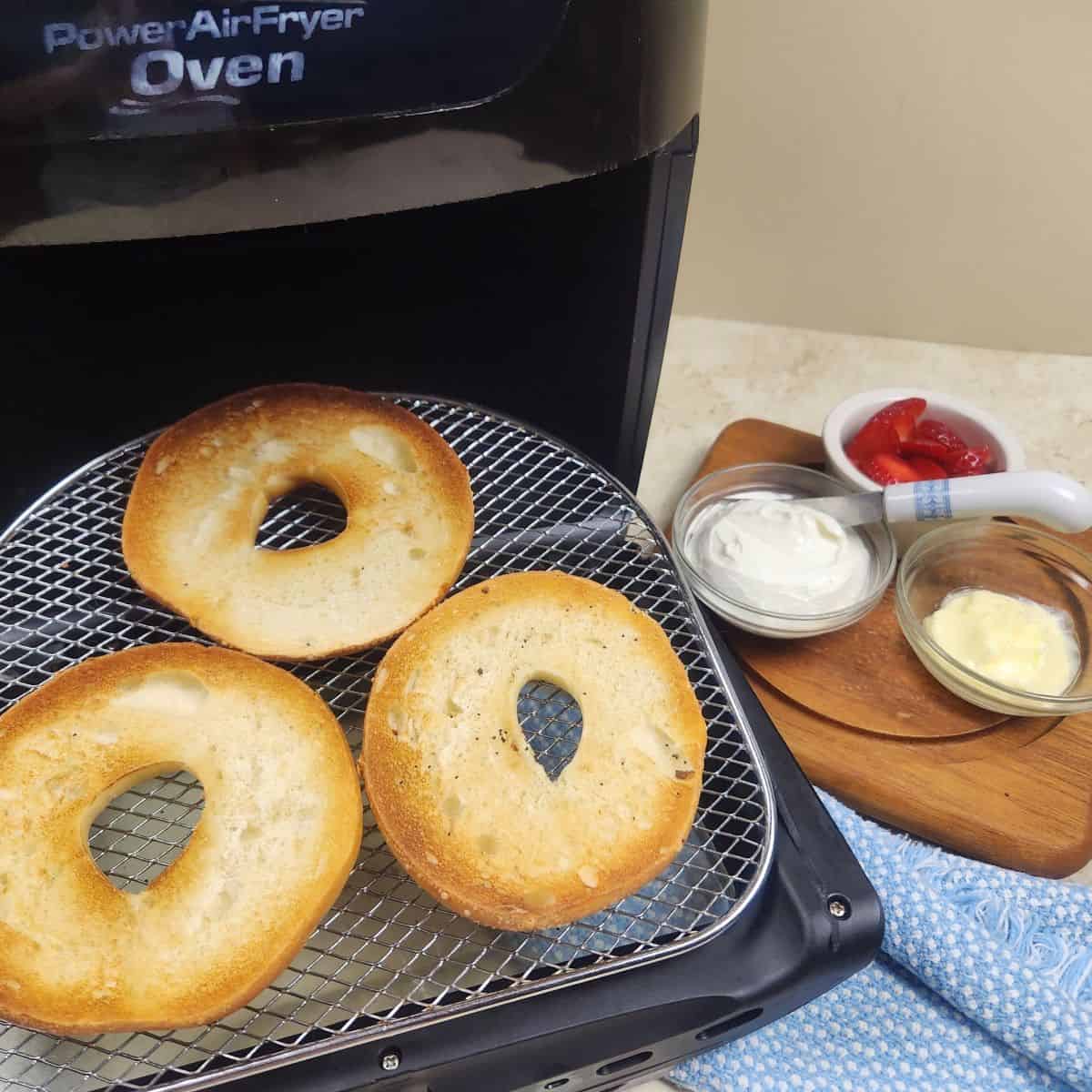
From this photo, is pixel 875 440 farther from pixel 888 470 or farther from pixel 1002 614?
pixel 1002 614

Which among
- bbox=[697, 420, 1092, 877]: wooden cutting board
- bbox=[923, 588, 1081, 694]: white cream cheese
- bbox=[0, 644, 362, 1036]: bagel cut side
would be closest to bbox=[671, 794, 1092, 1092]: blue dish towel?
bbox=[697, 420, 1092, 877]: wooden cutting board

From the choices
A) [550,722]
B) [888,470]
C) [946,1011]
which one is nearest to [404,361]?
[550,722]

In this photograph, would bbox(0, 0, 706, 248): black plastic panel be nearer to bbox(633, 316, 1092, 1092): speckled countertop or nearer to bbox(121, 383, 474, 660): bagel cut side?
bbox(121, 383, 474, 660): bagel cut side

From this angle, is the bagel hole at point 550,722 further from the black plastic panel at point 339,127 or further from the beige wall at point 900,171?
the beige wall at point 900,171

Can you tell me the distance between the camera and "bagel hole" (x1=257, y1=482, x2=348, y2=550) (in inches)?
27.0

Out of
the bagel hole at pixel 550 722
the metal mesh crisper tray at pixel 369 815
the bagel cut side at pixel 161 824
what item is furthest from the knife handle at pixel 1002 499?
the bagel cut side at pixel 161 824

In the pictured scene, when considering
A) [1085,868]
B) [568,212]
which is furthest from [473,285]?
[1085,868]

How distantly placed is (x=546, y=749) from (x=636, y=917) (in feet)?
0.38

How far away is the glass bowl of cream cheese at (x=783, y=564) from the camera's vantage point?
2.59 ft

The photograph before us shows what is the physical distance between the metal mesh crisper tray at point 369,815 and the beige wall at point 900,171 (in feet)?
1.48

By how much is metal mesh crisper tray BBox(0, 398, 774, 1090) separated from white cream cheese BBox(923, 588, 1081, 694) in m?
0.27

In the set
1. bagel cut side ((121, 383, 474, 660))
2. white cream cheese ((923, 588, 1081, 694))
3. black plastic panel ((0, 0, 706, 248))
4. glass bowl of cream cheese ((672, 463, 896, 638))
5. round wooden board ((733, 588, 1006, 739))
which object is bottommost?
round wooden board ((733, 588, 1006, 739))

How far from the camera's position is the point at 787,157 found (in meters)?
0.98

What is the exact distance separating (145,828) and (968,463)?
706mm
